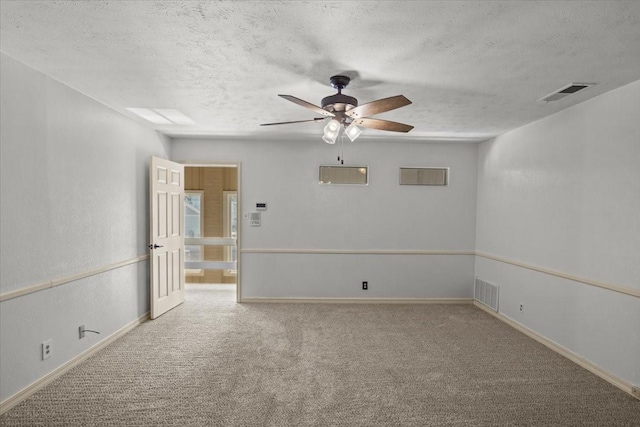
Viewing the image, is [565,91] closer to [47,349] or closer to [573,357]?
[573,357]

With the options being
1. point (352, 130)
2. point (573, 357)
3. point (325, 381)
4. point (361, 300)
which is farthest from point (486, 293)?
point (352, 130)

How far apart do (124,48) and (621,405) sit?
4247 millimetres

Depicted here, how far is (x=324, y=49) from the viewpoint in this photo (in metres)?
2.11

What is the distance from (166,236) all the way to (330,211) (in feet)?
7.57

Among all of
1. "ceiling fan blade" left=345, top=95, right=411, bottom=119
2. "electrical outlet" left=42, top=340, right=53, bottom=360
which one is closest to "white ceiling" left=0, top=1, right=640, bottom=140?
"ceiling fan blade" left=345, top=95, right=411, bottom=119

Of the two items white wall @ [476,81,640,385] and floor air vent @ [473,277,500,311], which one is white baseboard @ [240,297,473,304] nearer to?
floor air vent @ [473,277,500,311]

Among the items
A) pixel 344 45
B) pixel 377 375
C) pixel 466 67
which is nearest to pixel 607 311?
pixel 377 375

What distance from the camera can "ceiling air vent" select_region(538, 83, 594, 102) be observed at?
270 cm

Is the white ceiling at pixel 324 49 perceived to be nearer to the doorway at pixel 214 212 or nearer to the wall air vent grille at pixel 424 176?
the wall air vent grille at pixel 424 176

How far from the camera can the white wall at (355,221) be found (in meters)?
5.06

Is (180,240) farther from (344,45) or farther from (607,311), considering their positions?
(607,311)

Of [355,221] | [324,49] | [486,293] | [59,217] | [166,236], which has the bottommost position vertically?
[486,293]

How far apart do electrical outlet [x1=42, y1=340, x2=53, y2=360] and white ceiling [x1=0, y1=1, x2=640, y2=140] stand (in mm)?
2124

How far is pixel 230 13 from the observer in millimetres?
1740
